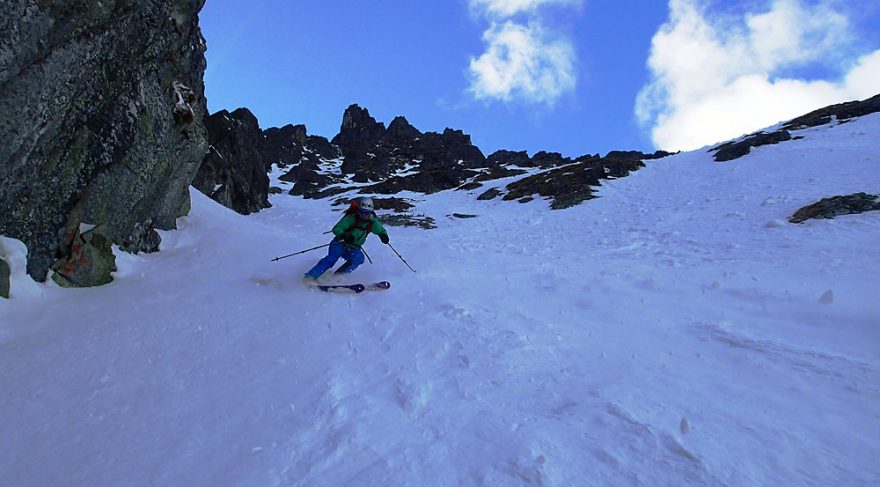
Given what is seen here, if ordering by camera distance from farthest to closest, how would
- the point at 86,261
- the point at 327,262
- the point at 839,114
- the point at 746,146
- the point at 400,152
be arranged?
the point at 400,152
the point at 839,114
the point at 746,146
the point at 327,262
the point at 86,261

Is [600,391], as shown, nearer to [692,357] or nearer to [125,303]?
[692,357]

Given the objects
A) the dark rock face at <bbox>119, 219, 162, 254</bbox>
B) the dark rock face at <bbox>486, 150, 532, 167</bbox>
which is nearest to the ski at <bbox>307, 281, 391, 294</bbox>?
the dark rock face at <bbox>119, 219, 162, 254</bbox>

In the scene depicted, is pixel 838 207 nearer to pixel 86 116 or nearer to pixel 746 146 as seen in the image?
pixel 86 116

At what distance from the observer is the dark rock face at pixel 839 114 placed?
4166cm

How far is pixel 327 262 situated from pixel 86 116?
515 cm

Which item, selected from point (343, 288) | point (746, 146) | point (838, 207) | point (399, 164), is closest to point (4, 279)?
point (343, 288)

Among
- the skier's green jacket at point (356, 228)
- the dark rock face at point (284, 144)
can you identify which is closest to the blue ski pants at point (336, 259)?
the skier's green jacket at point (356, 228)

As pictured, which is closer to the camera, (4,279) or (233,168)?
(4,279)

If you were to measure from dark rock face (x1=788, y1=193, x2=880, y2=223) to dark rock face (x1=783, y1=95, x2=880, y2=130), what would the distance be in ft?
121

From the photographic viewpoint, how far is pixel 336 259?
9.19 metres

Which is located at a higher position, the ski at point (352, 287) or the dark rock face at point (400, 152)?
the dark rock face at point (400, 152)

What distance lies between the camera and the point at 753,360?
4.87 metres

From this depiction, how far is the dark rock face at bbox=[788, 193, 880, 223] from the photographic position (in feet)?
44.1

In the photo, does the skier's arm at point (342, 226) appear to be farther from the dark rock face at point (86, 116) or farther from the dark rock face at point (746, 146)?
the dark rock face at point (746, 146)
